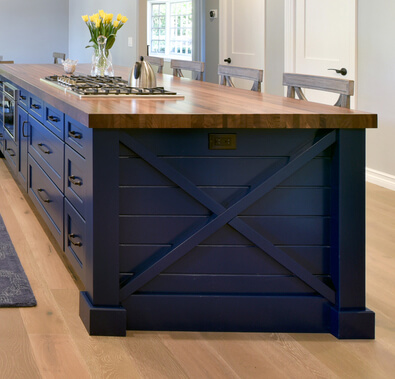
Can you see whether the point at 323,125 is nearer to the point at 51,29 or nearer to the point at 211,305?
the point at 211,305

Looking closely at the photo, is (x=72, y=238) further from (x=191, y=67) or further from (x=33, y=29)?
(x=33, y=29)

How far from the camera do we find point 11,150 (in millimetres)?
5617

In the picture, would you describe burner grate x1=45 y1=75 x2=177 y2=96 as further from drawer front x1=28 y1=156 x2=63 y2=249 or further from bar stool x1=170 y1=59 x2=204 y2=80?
bar stool x1=170 y1=59 x2=204 y2=80

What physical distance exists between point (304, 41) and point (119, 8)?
3.01 m

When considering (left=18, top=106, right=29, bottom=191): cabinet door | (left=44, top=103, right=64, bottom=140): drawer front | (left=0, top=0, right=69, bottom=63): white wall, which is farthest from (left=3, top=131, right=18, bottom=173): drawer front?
(left=0, top=0, right=69, bottom=63): white wall

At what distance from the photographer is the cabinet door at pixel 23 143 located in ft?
15.6

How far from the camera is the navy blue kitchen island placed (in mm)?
2541

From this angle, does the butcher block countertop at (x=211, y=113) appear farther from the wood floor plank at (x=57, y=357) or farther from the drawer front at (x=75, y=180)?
the wood floor plank at (x=57, y=357)

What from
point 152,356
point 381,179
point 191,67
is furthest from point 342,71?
point 152,356

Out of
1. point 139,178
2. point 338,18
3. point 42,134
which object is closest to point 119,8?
point 338,18

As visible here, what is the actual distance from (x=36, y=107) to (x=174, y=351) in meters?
2.18

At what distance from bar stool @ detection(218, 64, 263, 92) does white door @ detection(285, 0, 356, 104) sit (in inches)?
56.7

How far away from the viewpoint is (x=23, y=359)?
7.85ft

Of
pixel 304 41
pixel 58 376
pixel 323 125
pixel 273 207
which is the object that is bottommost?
pixel 58 376
